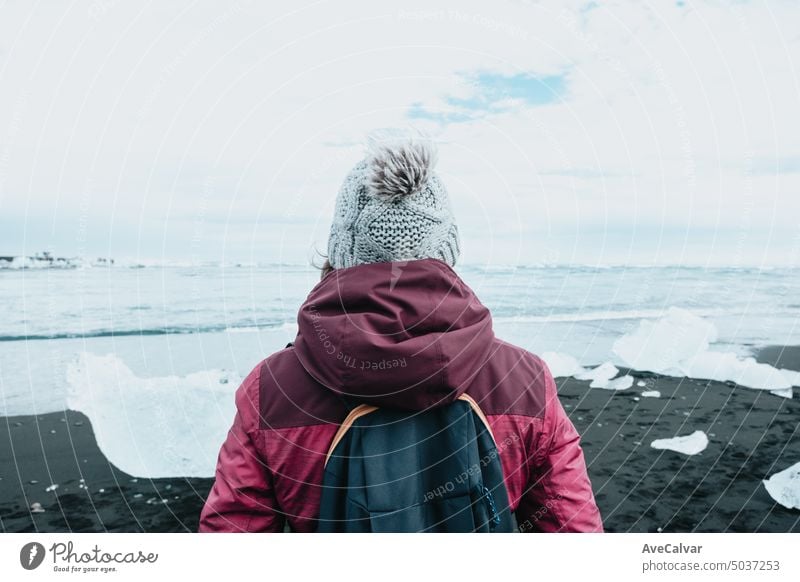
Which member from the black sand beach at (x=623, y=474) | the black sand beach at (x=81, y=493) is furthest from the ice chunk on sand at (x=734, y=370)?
the black sand beach at (x=81, y=493)

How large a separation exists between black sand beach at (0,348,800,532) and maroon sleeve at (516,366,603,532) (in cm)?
201

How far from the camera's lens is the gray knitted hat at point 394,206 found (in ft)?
4.32

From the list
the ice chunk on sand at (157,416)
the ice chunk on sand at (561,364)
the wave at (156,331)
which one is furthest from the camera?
the wave at (156,331)

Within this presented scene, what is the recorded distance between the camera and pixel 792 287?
15648mm

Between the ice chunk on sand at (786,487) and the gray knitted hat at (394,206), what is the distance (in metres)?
3.27

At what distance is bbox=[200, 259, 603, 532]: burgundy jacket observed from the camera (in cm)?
120

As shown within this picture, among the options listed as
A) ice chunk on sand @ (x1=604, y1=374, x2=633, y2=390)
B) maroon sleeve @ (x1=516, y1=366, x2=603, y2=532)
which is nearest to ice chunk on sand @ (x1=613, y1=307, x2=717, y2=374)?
ice chunk on sand @ (x1=604, y1=374, x2=633, y2=390)

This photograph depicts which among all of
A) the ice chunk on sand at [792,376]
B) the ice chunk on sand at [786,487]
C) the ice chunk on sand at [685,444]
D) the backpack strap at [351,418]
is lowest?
the ice chunk on sand at [685,444]

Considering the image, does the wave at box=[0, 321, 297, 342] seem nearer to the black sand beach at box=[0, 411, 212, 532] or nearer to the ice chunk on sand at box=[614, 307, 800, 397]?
the black sand beach at box=[0, 411, 212, 532]

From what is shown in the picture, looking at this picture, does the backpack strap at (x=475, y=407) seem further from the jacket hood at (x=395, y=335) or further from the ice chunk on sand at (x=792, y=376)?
the ice chunk on sand at (x=792, y=376)

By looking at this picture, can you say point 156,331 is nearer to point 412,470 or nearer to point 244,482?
point 244,482

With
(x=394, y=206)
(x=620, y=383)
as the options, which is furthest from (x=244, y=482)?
(x=620, y=383)
